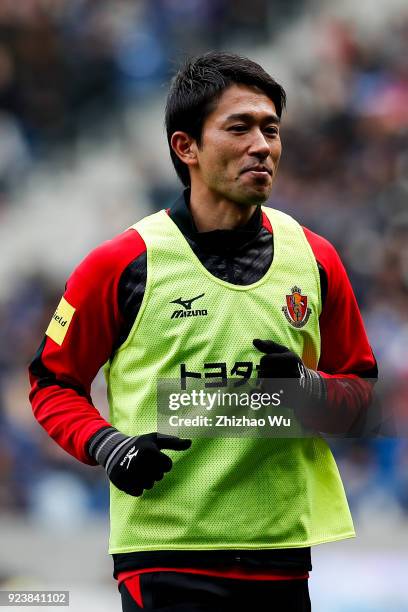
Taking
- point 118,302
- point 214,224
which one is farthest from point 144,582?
point 214,224

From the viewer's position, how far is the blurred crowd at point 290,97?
25.4ft

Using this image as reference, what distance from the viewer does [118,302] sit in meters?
2.74

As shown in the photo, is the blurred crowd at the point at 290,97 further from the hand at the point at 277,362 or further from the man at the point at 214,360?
the hand at the point at 277,362

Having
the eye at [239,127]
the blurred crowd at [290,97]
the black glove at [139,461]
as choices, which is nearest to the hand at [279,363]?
the black glove at [139,461]

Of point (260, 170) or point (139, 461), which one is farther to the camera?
point (260, 170)

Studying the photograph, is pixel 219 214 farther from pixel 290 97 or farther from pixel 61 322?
pixel 290 97

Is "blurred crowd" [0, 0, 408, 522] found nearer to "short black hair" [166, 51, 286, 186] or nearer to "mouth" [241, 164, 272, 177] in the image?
"short black hair" [166, 51, 286, 186]

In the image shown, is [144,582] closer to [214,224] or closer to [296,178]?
[214,224]

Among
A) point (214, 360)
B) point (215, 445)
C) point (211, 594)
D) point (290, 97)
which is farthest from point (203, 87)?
point (290, 97)

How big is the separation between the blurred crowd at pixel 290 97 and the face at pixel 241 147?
4677 mm

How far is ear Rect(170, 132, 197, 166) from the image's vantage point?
9.89ft

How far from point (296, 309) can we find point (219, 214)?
0.34m

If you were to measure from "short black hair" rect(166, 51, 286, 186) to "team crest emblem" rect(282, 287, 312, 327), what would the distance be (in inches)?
19.9

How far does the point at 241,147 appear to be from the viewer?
2.82 meters
